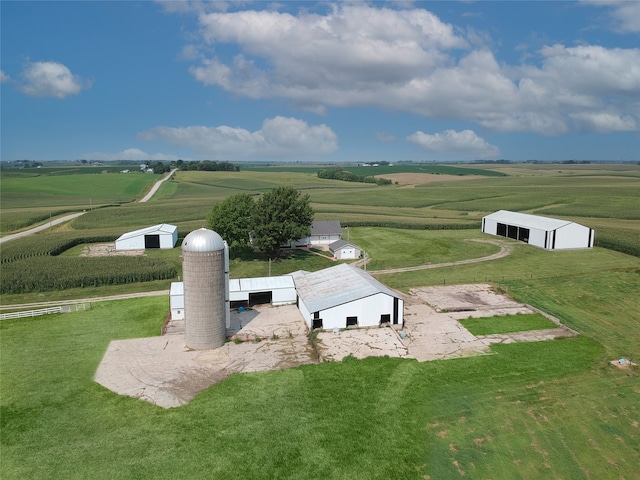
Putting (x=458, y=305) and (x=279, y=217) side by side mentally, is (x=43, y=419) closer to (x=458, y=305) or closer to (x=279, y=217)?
(x=458, y=305)

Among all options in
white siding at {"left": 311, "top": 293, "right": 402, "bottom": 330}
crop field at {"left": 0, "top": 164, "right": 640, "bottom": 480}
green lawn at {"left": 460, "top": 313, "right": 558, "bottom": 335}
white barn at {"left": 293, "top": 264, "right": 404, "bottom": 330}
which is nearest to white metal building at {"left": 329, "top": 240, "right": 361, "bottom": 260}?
crop field at {"left": 0, "top": 164, "right": 640, "bottom": 480}

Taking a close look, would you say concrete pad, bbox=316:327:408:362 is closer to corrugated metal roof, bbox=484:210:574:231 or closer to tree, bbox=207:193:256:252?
tree, bbox=207:193:256:252

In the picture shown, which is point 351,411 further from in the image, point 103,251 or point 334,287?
point 103,251

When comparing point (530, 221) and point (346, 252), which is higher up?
point (530, 221)

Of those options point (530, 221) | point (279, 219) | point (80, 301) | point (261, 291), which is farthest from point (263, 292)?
point (530, 221)

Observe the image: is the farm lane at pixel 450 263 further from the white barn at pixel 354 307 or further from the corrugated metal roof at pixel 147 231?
the corrugated metal roof at pixel 147 231

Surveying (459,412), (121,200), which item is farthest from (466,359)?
(121,200)
